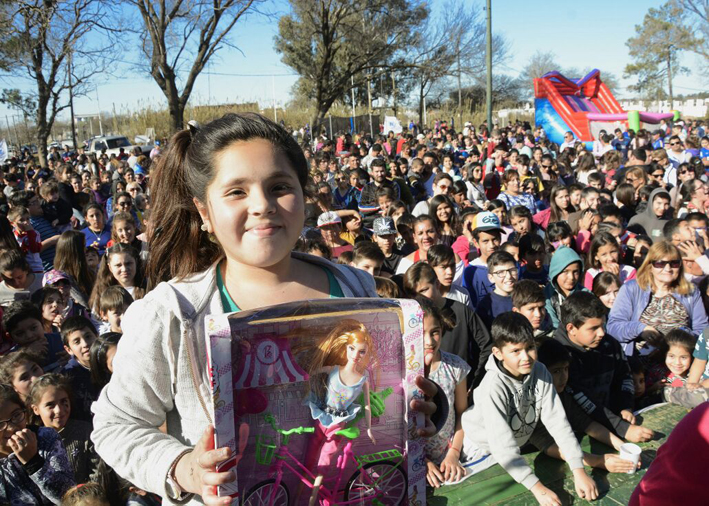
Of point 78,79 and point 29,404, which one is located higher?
point 78,79

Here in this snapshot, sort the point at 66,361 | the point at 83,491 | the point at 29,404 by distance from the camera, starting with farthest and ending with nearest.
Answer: the point at 66,361 < the point at 29,404 < the point at 83,491

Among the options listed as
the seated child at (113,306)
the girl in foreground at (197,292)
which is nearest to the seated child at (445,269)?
the seated child at (113,306)

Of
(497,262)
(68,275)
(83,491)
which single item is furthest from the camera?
(68,275)

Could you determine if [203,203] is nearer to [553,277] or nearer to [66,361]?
[66,361]

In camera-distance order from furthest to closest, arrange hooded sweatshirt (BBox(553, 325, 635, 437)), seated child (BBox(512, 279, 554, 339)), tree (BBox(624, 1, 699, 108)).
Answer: tree (BBox(624, 1, 699, 108)) < seated child (BBox(512, 279, 554, 339)) < hooded sweatshirt (BBox(553, 325, 635, 437))

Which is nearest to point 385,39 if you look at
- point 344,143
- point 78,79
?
point 344,143

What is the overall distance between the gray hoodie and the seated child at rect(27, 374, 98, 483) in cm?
236

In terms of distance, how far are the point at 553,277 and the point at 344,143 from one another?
14890 mm

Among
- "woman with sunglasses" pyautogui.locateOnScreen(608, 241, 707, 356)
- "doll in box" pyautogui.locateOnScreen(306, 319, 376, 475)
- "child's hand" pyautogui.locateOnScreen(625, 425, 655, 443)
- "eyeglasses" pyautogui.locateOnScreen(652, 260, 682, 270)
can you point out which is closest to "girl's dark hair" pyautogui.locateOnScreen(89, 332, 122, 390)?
"doll in box" pyautogui.locateOnScreen(306, 319, 376, 475)

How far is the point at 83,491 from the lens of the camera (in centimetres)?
280

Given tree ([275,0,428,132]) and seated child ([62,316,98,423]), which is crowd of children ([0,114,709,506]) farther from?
tree ([275,0,428,132])

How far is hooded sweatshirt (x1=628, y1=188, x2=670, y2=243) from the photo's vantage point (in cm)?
714

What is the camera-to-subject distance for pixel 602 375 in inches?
154

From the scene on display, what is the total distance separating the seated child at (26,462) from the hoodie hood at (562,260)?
4.03 metres
